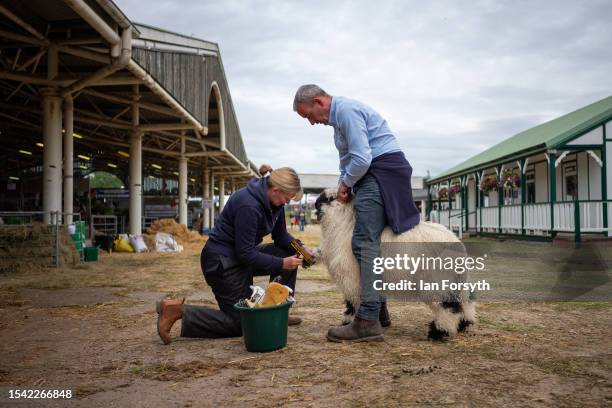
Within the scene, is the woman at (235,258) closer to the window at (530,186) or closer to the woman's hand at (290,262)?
the woman's hand at (290,262)

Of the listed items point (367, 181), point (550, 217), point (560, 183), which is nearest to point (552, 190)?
point (550, 217)

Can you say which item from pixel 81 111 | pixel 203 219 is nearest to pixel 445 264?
pixel 81 111

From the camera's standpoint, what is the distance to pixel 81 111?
51.4 feet

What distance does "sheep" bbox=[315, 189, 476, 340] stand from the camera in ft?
12.3

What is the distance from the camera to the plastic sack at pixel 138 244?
52.1 feet

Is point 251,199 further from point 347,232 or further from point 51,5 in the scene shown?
point 51,5

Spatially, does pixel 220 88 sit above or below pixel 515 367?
above

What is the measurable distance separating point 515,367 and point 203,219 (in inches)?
1119

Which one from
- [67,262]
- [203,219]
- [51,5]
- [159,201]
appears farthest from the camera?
[159,201]

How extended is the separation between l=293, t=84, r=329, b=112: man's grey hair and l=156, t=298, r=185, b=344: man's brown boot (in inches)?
73.7

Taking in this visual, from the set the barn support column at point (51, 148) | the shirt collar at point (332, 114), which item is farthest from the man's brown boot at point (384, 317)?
the barn support column at point (51, 148)

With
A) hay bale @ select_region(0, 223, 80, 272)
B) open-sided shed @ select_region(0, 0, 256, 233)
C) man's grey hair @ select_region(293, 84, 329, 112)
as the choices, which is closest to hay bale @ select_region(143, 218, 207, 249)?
open-sided shed @ select_region(0, 0, 256, 233)

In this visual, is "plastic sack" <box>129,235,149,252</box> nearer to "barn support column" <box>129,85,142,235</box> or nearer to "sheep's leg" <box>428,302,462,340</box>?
"barn support column" <box>129,85,142,235</box>

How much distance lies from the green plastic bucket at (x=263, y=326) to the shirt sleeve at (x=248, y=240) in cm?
42
